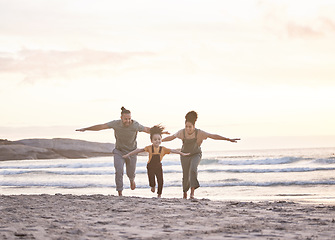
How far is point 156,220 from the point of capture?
7.05 meters

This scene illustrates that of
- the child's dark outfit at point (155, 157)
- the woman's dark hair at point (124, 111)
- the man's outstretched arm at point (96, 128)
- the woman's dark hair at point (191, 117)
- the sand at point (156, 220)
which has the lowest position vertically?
the sand at point (156, 220)

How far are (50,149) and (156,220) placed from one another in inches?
1855

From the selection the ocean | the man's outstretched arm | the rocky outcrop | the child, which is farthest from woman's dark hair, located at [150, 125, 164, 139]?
the rocky outcrop

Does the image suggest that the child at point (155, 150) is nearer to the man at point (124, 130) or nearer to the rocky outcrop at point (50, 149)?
the man at point (124, 130)

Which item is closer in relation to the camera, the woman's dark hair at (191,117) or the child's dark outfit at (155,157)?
the woman's dark hair at (191,117)

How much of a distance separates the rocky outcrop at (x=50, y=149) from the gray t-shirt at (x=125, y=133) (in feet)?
134

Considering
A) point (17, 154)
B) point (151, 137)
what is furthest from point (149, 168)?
point (17, 154)

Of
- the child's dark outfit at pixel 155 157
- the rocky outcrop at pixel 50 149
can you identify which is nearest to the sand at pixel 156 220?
the child's dark outfit at pixel 155 157

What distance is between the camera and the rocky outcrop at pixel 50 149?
165 feet

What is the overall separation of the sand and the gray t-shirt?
1621 mm

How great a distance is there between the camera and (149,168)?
10523 mm

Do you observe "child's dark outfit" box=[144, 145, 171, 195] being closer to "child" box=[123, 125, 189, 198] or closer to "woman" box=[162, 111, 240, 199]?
"child" box=[123, 125, 189, 198]

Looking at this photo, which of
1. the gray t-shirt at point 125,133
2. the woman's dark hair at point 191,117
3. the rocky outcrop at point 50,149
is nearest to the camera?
the woman's dark hair at point 191,117

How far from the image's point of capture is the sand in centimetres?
600
